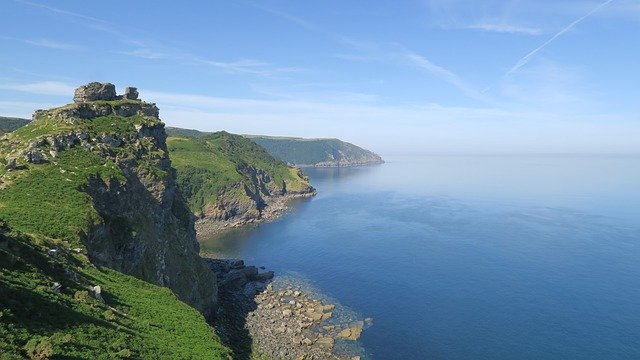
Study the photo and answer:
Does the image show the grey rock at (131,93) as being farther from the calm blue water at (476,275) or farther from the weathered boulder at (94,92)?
the calm blue water at (476,275)

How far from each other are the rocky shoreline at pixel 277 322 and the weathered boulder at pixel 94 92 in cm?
5059

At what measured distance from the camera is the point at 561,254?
401 feet

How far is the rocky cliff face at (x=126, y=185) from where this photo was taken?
60.0 meters

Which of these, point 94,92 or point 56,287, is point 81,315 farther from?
point 94,92

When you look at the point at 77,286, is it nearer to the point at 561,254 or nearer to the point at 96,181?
the point at 96,181

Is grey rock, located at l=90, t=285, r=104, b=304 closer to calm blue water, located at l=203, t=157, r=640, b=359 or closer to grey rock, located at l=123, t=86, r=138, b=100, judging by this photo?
calm blue water, located at l=203, t=157, r=640, b=359

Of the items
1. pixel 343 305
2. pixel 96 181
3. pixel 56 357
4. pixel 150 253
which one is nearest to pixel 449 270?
pixel 343 305

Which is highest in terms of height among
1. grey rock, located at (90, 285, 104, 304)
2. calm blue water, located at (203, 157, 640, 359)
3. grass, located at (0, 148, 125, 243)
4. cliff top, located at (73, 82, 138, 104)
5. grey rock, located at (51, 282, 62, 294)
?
cliff top, located at (73, 82, 138, 104)

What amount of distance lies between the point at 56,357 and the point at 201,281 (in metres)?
52.8

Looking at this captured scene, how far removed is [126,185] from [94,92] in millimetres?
42227

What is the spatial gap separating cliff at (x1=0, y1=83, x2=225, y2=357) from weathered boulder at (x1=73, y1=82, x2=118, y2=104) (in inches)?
8.9

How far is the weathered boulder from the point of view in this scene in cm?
9475

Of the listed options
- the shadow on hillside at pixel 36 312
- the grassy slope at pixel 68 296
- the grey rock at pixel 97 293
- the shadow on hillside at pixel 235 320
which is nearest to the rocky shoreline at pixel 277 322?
the shadow on hillside at pixel 235 320

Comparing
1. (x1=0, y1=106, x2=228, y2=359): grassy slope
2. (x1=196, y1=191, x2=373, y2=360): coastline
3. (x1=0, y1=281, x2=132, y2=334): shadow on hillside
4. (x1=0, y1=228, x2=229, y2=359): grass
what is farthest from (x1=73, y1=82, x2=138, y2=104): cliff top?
(x1=0, y1=281, x2=132, y2=334): shadow on hillside
